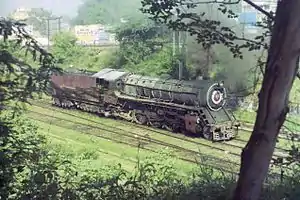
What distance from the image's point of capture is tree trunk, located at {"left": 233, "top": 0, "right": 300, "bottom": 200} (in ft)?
6.86

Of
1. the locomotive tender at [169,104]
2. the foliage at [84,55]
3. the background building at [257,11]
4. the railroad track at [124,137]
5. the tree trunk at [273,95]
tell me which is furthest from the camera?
the foliage at [84,55]

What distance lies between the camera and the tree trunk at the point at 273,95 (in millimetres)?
2092

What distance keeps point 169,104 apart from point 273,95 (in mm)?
13187

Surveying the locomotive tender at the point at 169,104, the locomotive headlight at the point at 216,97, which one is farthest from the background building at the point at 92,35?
the locomotive headlight at the point at 216,97

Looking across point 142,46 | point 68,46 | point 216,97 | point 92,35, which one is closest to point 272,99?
point 216,97

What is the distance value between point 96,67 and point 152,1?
2251 centimetres

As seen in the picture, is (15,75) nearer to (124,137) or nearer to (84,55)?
(124,137)

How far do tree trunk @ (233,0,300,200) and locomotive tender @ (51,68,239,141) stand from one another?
460 inches

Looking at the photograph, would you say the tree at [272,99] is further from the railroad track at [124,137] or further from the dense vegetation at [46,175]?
the railroad track at [124,137]

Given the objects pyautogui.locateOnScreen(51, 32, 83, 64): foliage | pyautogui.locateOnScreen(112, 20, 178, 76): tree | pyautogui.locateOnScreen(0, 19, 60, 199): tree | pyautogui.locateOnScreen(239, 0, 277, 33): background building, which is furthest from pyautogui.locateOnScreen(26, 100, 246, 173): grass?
pyautogui.locateOnScreen(0, 19, 60, 199): tree

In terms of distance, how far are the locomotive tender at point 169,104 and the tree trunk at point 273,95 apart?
11.7 m

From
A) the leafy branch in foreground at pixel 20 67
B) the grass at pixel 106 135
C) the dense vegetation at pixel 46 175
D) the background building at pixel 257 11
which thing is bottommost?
the grass at pixel 106 135

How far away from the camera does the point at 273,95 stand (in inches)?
84.0

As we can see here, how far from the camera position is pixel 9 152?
8.57ft
